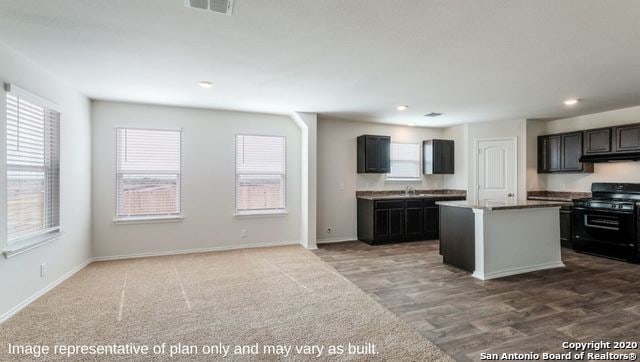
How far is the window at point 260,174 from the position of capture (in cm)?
554

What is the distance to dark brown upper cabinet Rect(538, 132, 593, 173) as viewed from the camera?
5.54 meters

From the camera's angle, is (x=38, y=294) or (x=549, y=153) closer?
(x=38, y=294)

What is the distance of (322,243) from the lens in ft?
19.7

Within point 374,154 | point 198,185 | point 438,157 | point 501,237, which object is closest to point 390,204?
point 374,154

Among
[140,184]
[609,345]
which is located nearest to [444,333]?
[609,345]

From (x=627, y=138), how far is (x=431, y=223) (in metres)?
3.38

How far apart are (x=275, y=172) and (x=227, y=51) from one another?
307 centimetres

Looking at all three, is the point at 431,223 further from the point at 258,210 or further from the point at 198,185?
the point at 198,185

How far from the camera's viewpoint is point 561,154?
5812mm

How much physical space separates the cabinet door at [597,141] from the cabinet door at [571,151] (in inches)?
4.1

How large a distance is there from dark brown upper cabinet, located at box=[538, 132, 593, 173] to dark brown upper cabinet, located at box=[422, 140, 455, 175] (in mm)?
1662

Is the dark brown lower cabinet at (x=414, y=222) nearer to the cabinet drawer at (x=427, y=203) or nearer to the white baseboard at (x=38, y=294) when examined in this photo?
the cabinet drawer at (x=427, y=203)

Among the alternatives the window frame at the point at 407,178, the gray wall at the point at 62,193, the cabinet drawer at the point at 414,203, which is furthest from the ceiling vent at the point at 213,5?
the window frame at the point at 407,178

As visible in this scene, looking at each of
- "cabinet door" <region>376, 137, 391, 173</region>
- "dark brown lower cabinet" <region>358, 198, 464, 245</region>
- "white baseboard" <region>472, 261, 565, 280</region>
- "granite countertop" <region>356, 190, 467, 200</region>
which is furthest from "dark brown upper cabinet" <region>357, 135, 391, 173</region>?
"white baseboard" <region>472, 261, 565, 280</region>
